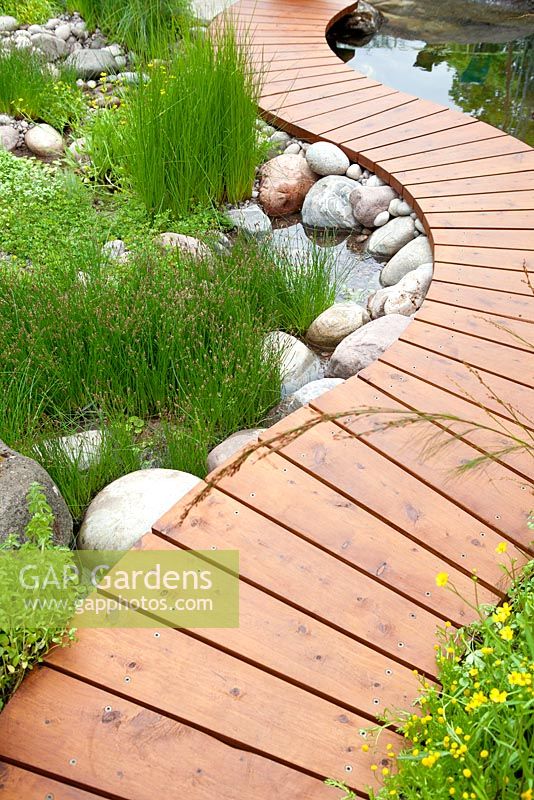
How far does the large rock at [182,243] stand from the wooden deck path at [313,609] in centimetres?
109

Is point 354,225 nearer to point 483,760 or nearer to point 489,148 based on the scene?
point 489,148

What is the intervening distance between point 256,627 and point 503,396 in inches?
48.0

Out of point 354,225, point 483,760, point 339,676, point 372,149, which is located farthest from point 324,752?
point 372,149

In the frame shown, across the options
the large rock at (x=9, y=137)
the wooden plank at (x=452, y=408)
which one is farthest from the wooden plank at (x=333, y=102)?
the wooden plank at (x=452, y=408)

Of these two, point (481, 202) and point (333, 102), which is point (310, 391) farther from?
point (333, 102)

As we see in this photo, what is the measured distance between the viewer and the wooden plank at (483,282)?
124 inches

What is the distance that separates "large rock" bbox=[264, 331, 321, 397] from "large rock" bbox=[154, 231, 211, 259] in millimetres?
605

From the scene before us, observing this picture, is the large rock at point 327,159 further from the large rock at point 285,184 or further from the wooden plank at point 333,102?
the wooden plank at point 333,102

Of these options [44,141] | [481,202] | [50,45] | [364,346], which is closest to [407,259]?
[481,202]

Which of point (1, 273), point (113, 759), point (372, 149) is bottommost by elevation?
point (113, 759)

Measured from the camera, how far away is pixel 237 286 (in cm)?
327

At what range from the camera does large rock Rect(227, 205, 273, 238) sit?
159 inches

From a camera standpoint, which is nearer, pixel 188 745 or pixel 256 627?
pixel 188 745

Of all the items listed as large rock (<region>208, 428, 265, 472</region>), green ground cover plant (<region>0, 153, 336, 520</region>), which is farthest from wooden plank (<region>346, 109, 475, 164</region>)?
large rock (<region>208, 428, 265, 472</region>)
